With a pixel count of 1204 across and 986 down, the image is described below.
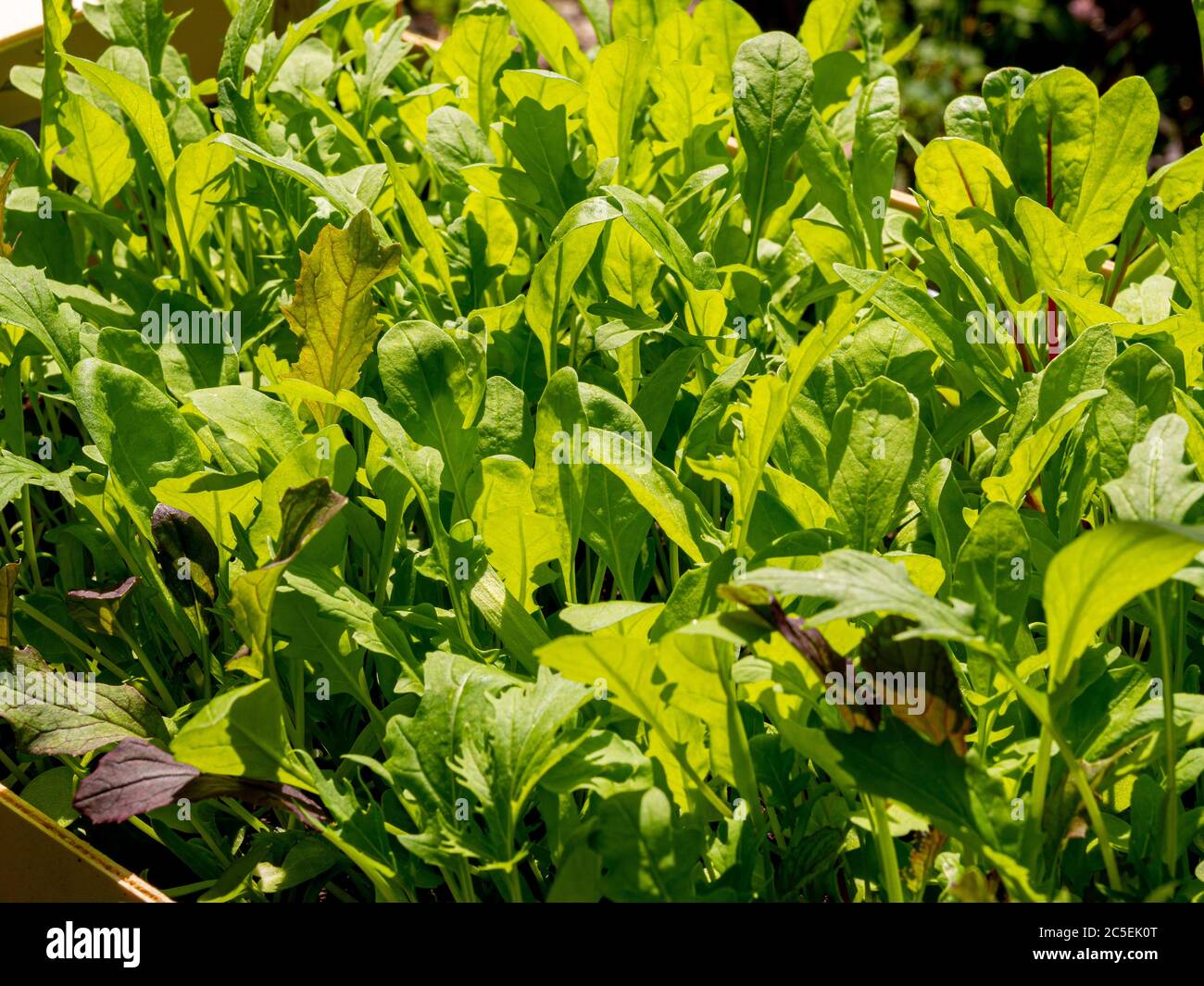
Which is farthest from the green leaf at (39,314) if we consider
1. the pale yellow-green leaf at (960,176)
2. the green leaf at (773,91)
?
the pale yellow-green leaf at (960,176)

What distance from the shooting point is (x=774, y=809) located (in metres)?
0.66

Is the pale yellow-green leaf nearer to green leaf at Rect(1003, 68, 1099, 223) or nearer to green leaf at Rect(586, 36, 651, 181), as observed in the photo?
green leaf at Rect(1003, 68, 1099, 223)

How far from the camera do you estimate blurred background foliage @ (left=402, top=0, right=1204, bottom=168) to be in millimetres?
2881

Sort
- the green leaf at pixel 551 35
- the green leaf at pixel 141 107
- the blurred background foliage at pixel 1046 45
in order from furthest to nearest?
the blurred background foliage at pixel 1046 45, the green leaf at pixel 551 35, the green leaf at pixel 141 107

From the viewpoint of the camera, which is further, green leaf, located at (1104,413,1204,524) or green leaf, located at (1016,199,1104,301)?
green leaf, located at (1016,199,1104,301)

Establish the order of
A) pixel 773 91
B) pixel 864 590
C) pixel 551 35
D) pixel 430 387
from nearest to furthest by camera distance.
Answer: pixel 864 590 → pixel 430 387 → pixel 773 91 → pixel 551 35

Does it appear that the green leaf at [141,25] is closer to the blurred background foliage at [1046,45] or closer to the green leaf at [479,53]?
the green leaf at [479,53]

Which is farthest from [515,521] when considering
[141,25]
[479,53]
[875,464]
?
[141,25]

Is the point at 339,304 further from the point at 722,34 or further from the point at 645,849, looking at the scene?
the point at 722,34

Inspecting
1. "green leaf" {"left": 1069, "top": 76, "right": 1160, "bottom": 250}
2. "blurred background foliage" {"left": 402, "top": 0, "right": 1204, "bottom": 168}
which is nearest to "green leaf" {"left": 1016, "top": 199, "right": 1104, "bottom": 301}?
"green leaf" {"left": 1069, "top": 76, "right": 1160, "bottom": 250}

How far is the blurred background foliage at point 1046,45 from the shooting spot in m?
2.88

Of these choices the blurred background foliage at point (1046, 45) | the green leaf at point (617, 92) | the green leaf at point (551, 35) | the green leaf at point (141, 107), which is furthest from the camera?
the blurred background foliage at point (1046, 45)

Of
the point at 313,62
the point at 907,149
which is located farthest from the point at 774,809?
the point at 907,149

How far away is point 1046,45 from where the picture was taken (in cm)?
310
